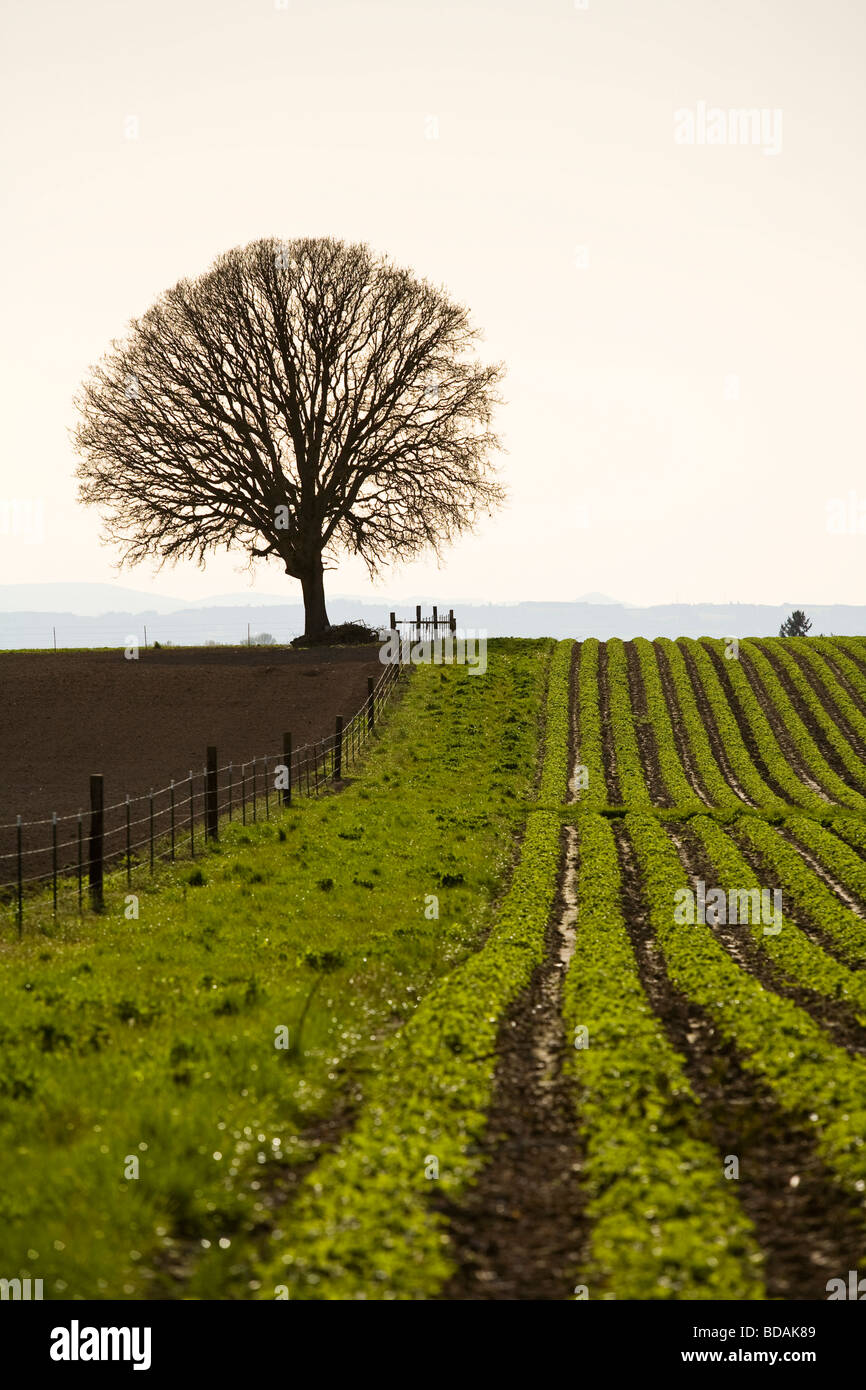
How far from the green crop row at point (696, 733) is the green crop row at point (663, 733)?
2.43 ft

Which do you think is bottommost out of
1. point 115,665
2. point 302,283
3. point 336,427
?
point 115,665

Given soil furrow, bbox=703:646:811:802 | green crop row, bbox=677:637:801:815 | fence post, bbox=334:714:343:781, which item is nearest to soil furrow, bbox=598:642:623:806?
green crop row, bbox=677:637:801:815

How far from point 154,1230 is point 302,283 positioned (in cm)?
6129

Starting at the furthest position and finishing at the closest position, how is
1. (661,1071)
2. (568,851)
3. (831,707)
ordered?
(831,707) → (568,851) → (661,1071)

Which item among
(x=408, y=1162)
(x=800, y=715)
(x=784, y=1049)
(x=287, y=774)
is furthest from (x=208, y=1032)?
(x=800, y=715)

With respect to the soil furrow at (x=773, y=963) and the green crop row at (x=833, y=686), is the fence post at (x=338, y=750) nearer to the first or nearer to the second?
the soil furrow at (x=773, y=963)

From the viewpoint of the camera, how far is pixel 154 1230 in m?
8.79

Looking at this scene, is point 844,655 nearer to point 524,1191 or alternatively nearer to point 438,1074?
point 438,1074

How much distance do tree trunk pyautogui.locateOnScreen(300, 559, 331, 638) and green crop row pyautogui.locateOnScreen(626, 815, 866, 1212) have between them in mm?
48751

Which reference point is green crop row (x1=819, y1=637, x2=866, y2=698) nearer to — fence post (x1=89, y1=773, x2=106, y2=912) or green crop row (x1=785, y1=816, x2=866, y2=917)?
green crop row (x1=785, y1=816, x2=866, y2=917)

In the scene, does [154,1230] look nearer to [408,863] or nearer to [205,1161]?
[205,1161]

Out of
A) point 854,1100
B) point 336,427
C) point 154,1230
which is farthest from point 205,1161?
point 336,427

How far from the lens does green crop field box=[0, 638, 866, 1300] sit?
8.51m

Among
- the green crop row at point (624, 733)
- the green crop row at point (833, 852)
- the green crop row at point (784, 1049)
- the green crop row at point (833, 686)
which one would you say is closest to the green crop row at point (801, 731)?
the green crop row at point (833, 686)
